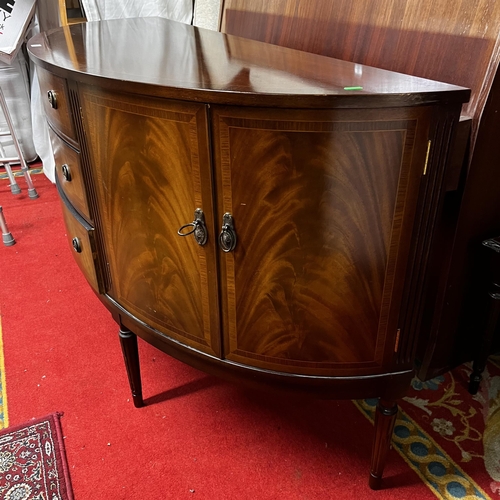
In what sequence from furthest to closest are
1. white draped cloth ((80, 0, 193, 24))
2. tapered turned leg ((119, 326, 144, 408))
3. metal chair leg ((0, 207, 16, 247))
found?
white draped cloth ((80, 0, 193, 24)), metal chair leg ((0, 207, 16, 247)), tapered turned leg ((119, 326, 144, 408))

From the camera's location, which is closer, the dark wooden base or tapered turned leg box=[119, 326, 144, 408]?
the dark wooden base

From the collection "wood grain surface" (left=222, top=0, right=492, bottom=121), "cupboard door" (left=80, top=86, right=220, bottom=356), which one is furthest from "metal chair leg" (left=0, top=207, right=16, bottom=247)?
"wood grain surface" (left=222, top=0, right=492, bottom=121)

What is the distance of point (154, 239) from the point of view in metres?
0.90

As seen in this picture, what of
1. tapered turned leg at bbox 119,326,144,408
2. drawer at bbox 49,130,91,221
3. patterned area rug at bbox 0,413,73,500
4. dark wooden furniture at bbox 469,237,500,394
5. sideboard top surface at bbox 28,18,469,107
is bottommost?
patterned area rug at bbox 0,413,73,500

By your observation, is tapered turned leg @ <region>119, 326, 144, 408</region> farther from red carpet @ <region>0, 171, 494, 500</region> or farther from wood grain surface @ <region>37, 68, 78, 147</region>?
wood grain surface @ <region>37, 68, 78, 147</region>

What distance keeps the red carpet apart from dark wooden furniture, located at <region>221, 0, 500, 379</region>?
28 centimetres

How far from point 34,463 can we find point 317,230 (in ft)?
2.95

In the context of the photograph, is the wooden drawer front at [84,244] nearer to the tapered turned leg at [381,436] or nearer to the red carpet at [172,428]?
the red carpet at [172,428]

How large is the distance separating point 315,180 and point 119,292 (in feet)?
1.83

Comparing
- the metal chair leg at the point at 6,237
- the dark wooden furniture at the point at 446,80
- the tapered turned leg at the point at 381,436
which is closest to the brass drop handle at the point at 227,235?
the dark wooden furniture at the point at 446,80

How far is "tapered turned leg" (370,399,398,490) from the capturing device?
0.93m

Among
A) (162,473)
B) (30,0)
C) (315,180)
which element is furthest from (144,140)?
(30,0)

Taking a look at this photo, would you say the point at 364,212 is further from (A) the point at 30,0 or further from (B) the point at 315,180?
(A) the point at 30,0

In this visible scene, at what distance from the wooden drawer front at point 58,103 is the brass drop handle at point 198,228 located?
339mm
